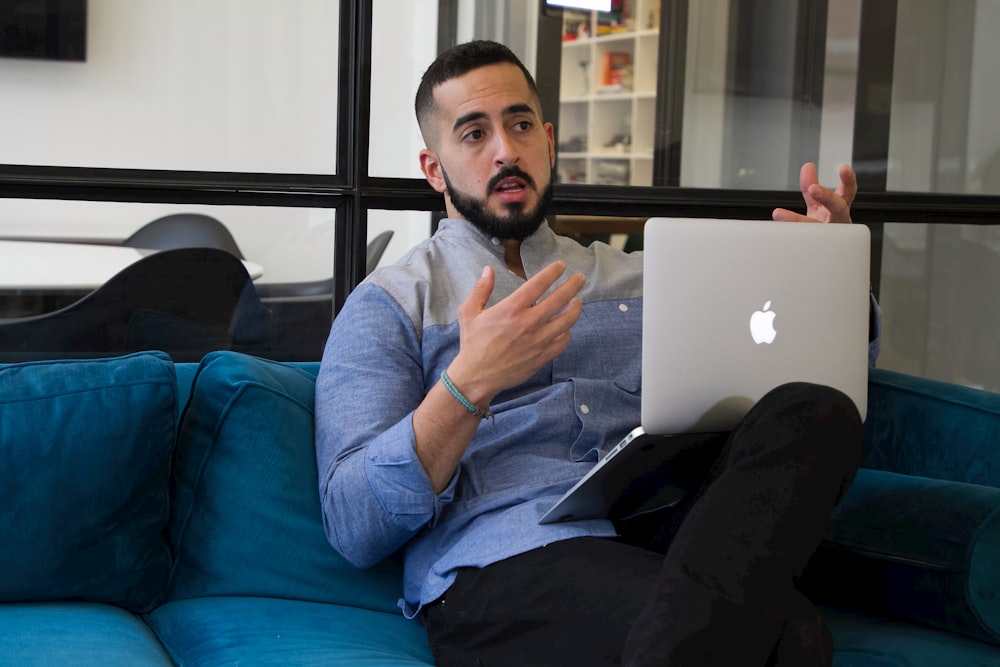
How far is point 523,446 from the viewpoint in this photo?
1.66m

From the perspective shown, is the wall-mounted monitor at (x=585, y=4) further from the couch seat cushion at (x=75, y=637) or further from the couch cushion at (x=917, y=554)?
the couch seat cushion at (x=75, y=637)

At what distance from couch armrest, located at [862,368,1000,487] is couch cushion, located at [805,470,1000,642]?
212 millimetres

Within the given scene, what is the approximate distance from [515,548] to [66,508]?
0.67 metres

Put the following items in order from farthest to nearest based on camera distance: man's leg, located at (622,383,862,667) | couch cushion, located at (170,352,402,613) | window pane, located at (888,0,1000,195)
Answer: window pane, located at (888,0,1000,195)
couch cushion, located at (170,352,402,613)
man's leg, located at (622,383,862,667)

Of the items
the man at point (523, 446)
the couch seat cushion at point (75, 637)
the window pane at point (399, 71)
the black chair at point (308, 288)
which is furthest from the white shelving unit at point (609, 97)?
the couch seat cushion at point (75, 637)

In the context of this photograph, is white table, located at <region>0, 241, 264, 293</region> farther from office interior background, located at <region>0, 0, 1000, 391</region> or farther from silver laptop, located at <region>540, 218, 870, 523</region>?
silver laptop, located at <region>540, 218, 870, 523</region>

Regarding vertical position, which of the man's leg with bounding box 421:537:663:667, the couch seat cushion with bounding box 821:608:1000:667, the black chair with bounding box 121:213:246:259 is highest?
the black chair with bounding box 121:213:246:259

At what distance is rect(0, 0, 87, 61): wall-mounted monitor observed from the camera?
2.13 metres

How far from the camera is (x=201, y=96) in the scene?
2.26 meters

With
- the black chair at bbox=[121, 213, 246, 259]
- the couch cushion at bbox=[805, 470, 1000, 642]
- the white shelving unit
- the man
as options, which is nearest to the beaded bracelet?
the man

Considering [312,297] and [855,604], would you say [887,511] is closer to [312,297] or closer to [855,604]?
[855,604]

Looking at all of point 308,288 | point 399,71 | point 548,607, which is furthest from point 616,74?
point 548,607

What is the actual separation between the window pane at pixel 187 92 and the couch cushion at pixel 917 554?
130cm

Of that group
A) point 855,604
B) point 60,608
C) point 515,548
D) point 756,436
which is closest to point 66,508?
point 60,608
